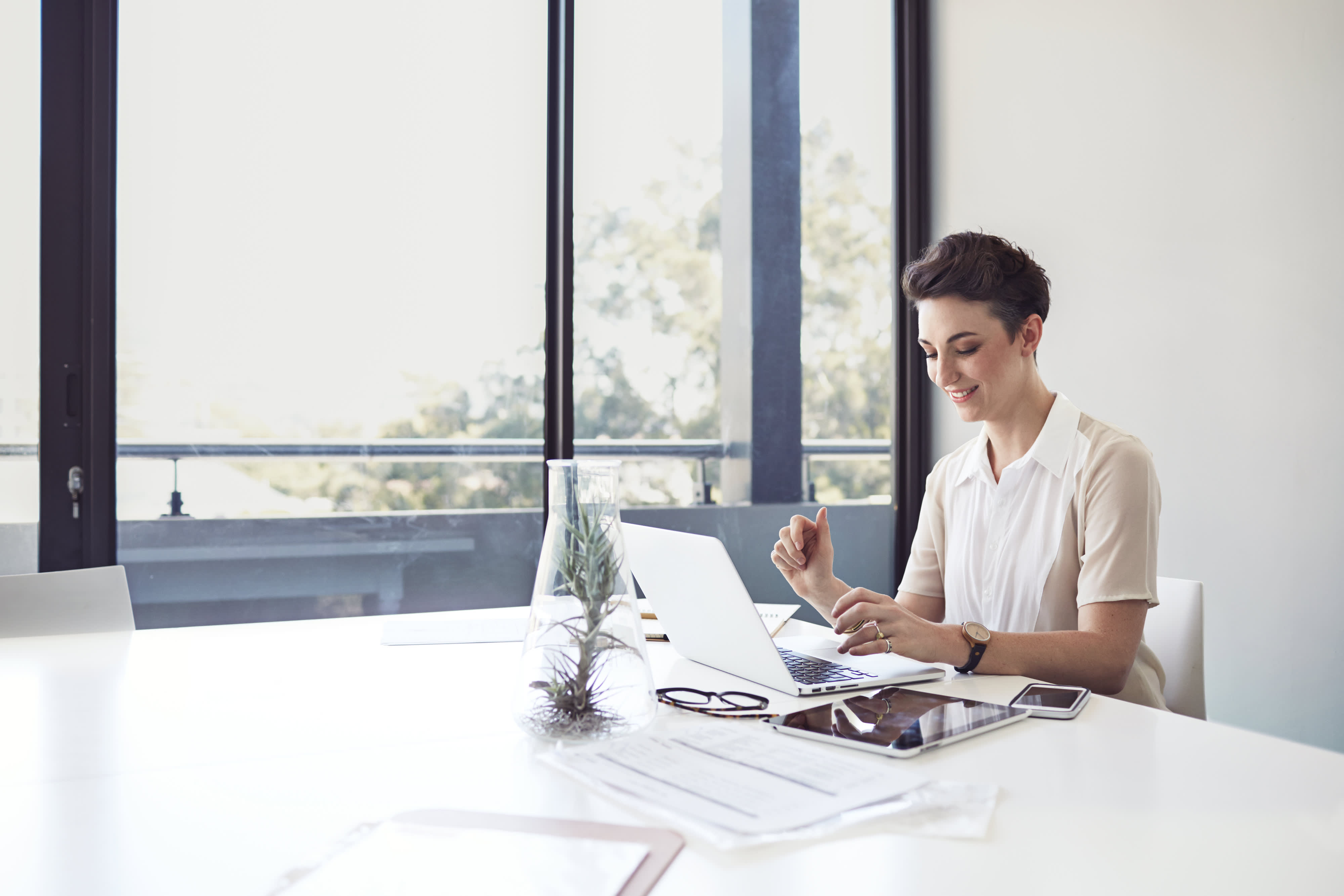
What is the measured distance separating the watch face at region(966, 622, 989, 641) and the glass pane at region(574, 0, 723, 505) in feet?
5.63

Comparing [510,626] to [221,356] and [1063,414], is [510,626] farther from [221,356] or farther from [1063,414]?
[221,356]

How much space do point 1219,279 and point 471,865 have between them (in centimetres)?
234

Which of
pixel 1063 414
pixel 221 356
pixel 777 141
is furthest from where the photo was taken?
pixel 777 141

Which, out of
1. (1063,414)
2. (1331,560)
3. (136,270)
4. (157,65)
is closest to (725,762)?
(1063,414)

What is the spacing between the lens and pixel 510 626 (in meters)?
1.77

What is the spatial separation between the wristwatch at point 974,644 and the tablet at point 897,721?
6.4 inches

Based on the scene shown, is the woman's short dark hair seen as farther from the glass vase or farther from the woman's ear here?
the glass vase

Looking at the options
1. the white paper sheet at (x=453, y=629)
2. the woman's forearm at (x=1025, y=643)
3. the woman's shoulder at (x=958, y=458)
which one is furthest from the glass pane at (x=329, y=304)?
the woman's forearm at (x=1025, y=643)

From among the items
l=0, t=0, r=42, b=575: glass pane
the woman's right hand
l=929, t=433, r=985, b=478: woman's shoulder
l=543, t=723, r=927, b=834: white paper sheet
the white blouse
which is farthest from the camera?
l=0, t=0, r=42, b=575: glass pane

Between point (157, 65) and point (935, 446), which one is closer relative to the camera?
point (157, 65)

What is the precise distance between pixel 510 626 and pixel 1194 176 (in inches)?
80.7

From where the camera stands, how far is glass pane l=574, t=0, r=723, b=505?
2.99 m

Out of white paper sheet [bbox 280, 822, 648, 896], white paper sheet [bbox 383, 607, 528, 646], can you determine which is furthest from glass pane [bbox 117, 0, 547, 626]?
white paper sheet [bbox 280, 822, 648, 896]

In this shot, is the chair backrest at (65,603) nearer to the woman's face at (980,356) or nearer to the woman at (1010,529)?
the woman at (1010,529)
